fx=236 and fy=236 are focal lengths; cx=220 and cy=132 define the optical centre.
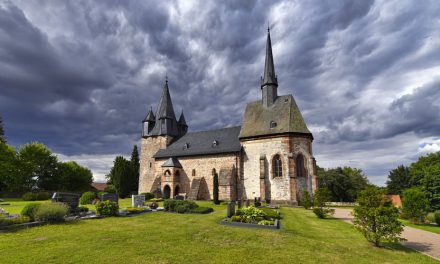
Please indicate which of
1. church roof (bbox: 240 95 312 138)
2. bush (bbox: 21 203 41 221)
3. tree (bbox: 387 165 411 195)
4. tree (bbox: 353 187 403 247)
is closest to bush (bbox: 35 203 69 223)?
bush (bbox: 21 203 41 221)

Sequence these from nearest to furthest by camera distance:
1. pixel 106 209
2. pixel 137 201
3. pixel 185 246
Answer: pixel 185 246 < pixel 106 209 < pixel 137 201

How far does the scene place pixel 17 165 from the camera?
43656 millimetres

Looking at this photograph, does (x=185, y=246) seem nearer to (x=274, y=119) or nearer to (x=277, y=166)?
(x=277, y=166)

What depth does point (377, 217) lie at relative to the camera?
34.3ft

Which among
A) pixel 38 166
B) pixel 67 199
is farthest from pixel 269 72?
pixel 38 166

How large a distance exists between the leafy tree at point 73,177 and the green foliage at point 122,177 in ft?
58.5

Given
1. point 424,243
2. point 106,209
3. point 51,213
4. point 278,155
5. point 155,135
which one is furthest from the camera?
point 155,135

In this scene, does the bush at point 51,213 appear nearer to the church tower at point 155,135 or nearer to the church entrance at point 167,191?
the church entrance at point 167,191

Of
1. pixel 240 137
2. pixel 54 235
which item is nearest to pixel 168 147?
pixel 240 137

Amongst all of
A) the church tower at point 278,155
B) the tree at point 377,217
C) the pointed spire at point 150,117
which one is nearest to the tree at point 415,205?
Answer: the church tower at point 278,155

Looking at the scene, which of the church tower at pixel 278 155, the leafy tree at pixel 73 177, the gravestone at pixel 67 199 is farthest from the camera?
the leafy tree at pixel 73 177

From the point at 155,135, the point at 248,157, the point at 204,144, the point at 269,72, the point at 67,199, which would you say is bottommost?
the point at 67,199

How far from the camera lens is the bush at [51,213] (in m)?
13.4

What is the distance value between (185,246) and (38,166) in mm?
51032
